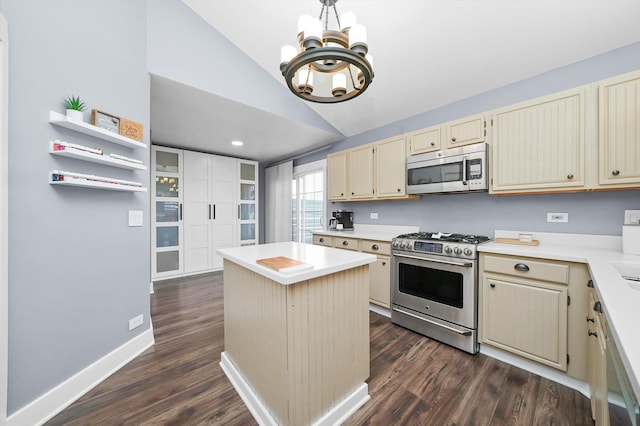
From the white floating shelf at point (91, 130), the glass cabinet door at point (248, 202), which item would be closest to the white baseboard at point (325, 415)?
the white floating shelf at point (91, 130)

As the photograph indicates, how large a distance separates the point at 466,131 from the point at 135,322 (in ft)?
11.3

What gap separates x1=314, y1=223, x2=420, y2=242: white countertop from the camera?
3025 mm

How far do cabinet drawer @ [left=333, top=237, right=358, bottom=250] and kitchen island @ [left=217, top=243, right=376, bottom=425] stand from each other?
1.41 metres

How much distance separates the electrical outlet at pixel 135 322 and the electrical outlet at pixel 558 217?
368 centimetres

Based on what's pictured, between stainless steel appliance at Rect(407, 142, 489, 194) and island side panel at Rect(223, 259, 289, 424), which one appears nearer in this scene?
island side panel at Rect(223, 259, 289, 424)

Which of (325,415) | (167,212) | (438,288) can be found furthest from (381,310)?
(167,212)

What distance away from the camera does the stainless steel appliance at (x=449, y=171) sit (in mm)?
2316

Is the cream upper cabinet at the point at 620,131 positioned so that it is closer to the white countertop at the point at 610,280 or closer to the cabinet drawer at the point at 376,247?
the white countertop at the point at 610,280

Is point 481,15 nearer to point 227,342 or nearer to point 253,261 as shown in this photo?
point 253,261

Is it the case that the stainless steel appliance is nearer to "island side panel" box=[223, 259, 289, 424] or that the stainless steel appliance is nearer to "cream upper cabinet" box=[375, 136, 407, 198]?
"cream upper cabinet" box=[375, 136, 407, 198]

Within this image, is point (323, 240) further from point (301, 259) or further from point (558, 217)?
point (558, 217)

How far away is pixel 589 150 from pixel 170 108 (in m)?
3.91

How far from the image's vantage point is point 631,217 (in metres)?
1.87

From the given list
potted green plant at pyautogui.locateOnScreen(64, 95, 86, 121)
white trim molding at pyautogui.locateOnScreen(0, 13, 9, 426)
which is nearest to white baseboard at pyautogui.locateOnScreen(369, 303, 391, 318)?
white trim molding at pyautogui.locateOnScreen(0, 13, 9, 426)
